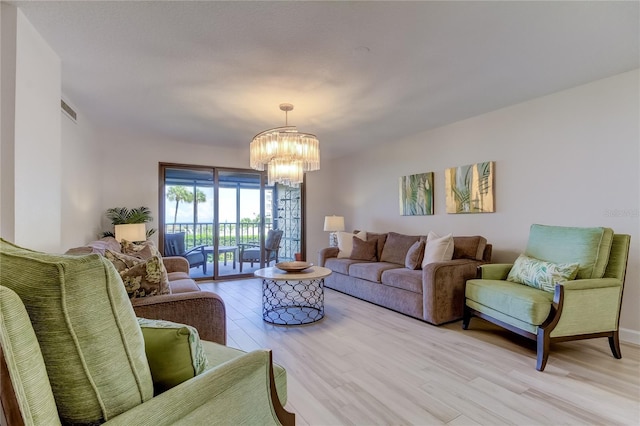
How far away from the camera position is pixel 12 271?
0.75 m

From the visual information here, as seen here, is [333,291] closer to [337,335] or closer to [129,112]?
[337,335]

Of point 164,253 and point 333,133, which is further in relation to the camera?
point 164,253

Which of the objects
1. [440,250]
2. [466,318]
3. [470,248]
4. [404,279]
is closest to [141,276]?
[404,279]

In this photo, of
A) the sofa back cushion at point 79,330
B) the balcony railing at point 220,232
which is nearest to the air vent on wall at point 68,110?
the balcony railing at point 220,232

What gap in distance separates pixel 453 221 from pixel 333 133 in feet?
7.02

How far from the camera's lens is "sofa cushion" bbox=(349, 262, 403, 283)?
3904mm

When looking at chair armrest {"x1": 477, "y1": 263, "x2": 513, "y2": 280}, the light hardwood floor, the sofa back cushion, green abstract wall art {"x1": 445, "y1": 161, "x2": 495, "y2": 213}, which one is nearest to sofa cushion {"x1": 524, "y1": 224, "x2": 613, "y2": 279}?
chair armrest {"x1": 477, "y1": 263, "x2": 513, "y2": 280}

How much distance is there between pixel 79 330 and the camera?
2.41 ft

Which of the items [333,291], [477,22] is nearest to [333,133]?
[333,291]

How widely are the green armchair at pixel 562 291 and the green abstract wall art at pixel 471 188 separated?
919mm

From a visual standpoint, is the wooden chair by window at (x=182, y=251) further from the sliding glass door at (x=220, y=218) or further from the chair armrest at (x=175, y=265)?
the chair armrest at (x=175, y=265)

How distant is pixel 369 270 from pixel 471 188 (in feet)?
5.55

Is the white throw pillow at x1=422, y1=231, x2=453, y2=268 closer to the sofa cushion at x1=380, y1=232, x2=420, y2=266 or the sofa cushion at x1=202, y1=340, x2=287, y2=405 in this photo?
the sofa cushion at x1=380, y1=232, x2=420, y2=266

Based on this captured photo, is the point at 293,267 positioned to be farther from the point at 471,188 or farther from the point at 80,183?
the point at 80,183
